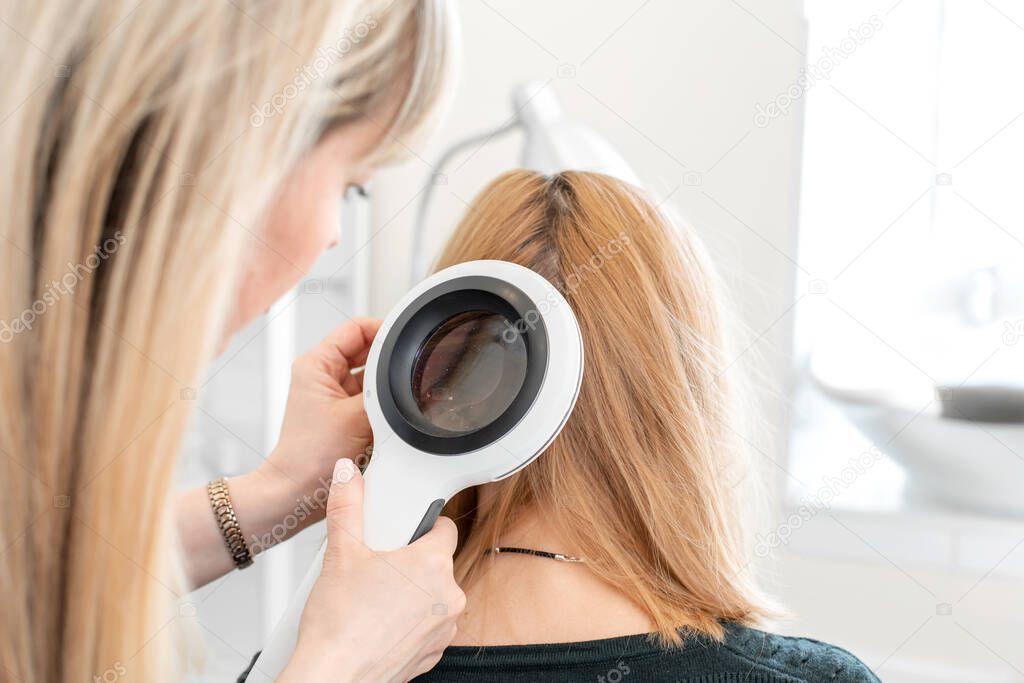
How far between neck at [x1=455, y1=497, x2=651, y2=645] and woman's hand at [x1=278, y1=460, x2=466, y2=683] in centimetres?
7

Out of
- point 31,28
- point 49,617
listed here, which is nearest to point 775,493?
point 49,617

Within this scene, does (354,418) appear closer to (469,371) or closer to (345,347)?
(345,347)

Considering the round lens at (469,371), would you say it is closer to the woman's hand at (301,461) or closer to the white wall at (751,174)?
the woman's hand at (301,461)

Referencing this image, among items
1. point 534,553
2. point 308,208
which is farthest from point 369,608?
point 308,208

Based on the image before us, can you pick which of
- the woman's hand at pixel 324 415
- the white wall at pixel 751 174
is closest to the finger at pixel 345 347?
the woman's hand at pixel 324 415

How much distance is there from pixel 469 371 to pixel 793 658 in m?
0.33

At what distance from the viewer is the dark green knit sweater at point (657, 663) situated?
24.1 inches

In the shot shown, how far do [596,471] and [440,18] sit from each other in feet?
1.51

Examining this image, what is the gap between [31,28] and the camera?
0.52 meters

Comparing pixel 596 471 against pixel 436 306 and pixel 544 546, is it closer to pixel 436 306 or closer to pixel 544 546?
pixel 544 546

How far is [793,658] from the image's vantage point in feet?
2.07

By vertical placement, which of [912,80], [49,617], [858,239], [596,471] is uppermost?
[912,80]

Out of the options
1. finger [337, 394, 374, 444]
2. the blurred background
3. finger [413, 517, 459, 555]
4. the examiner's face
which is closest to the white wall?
the blurred background

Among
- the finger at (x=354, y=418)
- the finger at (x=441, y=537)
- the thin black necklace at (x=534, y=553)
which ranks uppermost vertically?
the finger at (x=354, y=418)
